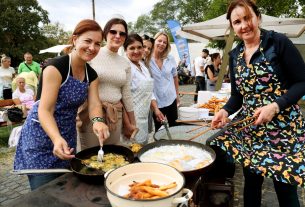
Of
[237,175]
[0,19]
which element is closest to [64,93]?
[237,175]

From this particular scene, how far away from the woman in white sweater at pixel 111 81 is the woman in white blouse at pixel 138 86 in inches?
17.9

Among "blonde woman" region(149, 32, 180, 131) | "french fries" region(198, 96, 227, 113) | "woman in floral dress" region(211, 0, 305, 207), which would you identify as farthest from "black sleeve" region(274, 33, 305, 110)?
"blonde woman" region(149, 32, 180, 131)

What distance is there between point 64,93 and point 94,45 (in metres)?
0.36

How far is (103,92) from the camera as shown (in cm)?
224

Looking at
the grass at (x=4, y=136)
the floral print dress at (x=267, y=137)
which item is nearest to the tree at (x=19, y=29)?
the grass at (x=4, y=136)

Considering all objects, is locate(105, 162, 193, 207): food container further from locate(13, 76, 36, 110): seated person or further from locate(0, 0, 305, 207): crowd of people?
locate(13, 76, 36, 110): seated person

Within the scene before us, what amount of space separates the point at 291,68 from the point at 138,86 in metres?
1.60

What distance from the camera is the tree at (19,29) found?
2828cm

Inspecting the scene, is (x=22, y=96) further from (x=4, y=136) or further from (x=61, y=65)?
(x=61, y=65)

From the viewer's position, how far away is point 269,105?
155 cm

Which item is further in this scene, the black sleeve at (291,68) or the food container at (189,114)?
the food container at (189,114)

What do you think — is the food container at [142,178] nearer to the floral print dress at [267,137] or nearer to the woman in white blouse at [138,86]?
the floral print dress at [267,137]

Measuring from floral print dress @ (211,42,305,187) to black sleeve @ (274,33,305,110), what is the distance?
0.07 metres

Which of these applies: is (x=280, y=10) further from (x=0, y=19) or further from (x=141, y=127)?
(x=0, y=19)
